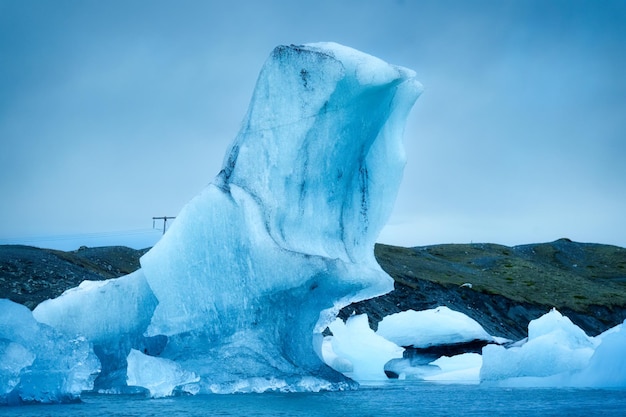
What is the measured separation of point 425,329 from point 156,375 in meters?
12.0

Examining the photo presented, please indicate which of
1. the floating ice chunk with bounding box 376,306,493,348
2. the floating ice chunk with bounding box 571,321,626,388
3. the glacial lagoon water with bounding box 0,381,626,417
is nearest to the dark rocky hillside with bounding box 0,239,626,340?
the floating ice chunk with bounding box 376,306,493,348

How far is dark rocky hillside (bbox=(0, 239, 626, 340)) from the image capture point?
87.5 ft

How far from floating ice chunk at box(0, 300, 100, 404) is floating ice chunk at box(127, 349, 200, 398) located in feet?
1.53

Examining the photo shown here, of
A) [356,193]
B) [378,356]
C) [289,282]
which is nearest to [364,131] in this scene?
[356,193]

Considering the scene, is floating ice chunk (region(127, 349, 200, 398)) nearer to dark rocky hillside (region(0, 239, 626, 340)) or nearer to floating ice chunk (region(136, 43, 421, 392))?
floating ice chunk (region(136, 43, 421, 392))

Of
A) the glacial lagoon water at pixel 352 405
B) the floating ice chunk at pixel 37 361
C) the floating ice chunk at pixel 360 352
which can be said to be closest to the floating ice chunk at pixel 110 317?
the glacial lagoon water at pixel 352 405

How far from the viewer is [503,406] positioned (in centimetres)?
885

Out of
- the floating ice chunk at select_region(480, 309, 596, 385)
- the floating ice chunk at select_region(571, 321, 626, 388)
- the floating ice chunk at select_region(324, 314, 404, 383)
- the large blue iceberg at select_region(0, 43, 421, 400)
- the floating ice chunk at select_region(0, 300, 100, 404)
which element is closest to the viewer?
the floating ice chunk at select_region(0, 300, 100, 404)

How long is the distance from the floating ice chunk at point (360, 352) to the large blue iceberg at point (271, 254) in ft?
22.6

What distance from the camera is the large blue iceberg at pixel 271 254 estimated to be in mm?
9695

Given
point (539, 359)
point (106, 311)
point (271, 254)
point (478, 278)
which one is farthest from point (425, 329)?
point (478, 278)

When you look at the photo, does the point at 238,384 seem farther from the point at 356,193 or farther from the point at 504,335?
the point at 504,335

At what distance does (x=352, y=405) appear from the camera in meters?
8.70

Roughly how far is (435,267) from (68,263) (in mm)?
28117
